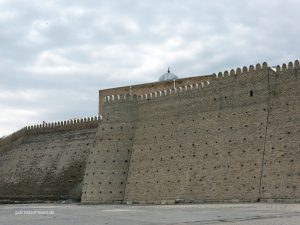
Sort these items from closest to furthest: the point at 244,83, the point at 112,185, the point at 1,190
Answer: the point at 244,83
the point at 112,185
the point at 1,190

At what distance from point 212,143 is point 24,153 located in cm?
1814

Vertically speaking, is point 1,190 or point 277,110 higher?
point 277,110

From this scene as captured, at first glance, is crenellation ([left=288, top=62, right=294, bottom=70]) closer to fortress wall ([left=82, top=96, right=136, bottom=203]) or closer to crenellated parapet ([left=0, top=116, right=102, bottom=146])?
fortress wall ([left=82, top=96, right=136, bottom=203])

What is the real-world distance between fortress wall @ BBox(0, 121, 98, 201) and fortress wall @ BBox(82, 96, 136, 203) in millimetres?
4281

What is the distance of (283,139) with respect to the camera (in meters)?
19.8

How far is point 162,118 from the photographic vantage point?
25.5 metres

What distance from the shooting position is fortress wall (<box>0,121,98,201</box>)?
3109 centimetres

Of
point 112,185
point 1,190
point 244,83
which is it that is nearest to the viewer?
point 244,83

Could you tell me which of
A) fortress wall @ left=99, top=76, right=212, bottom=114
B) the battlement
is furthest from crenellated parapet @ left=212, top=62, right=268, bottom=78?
fortress wall @ left=99, top=76, right=212, bottom=114

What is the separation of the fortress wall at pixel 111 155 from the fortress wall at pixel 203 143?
1.65 feet

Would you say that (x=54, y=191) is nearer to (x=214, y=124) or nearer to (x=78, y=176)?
(x=78, y=176)

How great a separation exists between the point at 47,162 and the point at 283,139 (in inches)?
730

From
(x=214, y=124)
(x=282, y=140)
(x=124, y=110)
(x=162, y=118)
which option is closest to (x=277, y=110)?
(x=282, y=140)

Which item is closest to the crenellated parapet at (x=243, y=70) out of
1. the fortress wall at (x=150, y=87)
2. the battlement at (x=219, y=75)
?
the battlement at (x=219, y=75)
